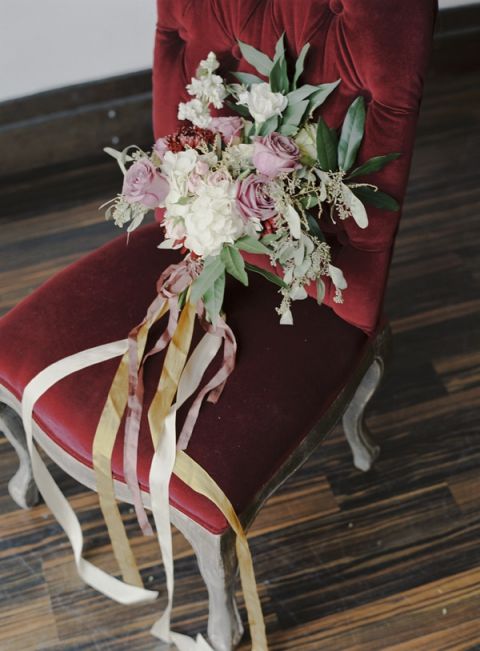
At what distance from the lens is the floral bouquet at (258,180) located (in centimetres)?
100

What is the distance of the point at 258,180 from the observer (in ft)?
3.30

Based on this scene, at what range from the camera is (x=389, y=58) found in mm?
1019

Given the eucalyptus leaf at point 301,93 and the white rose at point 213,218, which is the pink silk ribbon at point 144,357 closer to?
the white rose at point 213,218

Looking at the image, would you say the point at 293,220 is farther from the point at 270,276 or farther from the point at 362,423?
the point at 362,423

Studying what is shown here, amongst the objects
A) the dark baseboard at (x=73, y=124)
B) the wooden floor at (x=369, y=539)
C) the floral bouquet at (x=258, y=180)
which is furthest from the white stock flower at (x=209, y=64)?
the dark baseboard at (x=73, y=124)

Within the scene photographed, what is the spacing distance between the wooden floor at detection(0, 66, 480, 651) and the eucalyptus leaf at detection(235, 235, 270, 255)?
0.65 m

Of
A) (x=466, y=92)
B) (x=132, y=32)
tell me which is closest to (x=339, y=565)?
(x=132, y=32)

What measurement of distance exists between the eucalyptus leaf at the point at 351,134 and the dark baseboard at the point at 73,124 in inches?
41.8

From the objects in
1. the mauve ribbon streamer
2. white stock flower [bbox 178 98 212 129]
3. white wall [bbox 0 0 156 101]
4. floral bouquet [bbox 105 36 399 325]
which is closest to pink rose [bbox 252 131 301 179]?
floral bouquet [bbox 105 36 399 325]

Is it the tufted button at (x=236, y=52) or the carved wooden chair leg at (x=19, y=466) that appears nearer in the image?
the tufted button at (x=236, y=52)

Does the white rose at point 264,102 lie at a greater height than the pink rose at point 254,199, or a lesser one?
greater

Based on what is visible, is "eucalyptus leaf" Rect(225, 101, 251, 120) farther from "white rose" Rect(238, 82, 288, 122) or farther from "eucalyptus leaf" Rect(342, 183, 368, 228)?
"eucalyptus leaf" Rect(342, 183, 368, 228)

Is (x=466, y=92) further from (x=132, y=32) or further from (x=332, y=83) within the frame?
(x=332, y=83)

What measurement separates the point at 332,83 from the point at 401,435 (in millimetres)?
794
